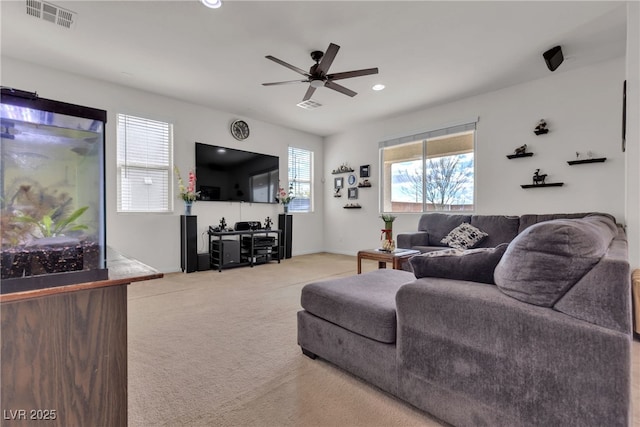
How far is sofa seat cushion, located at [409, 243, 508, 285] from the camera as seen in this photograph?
4.51ft

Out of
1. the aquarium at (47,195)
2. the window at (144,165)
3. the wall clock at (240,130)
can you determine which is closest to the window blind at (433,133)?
the wall clock at (240,130)

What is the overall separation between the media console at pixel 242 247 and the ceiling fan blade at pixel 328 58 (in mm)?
2945

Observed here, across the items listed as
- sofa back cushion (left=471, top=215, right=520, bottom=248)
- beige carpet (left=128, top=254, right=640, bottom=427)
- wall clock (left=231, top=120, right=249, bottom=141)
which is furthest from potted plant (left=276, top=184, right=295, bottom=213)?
sofa back cushion (left=471, top=215, right=520, bottom=248)

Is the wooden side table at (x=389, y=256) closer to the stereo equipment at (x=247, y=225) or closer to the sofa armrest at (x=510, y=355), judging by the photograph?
the sofa armrest at (x=510, y=355)

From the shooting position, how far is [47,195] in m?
0.95

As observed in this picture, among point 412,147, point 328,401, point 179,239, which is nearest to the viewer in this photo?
point 328,401

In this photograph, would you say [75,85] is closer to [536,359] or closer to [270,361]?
[270,361]

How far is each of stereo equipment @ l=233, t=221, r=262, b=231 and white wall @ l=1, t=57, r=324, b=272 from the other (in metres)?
0.23

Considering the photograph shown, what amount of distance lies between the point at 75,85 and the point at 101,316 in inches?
167

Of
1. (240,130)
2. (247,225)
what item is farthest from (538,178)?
(240,130)

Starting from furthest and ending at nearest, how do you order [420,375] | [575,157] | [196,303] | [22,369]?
[575,157] < [196,303] < [420,375] < [22,369]

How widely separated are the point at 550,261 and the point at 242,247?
4.66 metres

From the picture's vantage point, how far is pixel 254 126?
5.64m

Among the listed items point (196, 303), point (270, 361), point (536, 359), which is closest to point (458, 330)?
point (536, 359)
